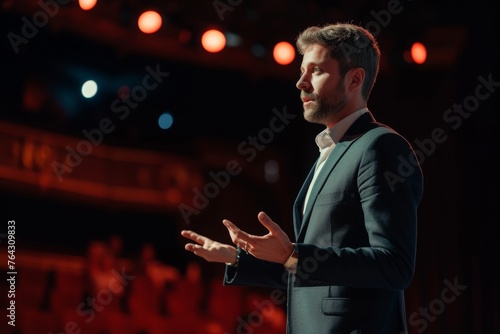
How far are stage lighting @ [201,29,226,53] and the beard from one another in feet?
10.9

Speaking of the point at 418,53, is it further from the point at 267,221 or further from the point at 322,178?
the point at 267,221

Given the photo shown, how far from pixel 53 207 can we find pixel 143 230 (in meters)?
0.96

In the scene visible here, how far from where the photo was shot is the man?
1.43 metres

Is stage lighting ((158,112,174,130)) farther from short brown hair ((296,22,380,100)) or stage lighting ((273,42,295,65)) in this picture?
short brown hair ((296,22,380,100))

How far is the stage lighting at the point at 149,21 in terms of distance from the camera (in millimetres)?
4758

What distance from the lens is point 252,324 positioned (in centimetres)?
613

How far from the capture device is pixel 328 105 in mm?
1718

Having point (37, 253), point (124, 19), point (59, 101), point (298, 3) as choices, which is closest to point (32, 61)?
A: point (59, 101)

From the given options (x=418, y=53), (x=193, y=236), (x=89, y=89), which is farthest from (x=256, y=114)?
(x=193, y=236)

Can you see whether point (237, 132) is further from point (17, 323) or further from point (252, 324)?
point (17, 323)

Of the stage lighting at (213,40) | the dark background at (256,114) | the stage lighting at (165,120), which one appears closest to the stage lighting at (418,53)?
the dark background at (256,114)

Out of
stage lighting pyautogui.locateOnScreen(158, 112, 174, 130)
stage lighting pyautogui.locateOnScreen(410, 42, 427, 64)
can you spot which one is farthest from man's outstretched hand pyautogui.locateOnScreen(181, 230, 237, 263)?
stage lighting pyautogui.locateOnScreen(158, 112, 174, 130)

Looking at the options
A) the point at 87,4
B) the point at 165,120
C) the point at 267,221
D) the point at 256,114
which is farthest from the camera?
the point at 165,120

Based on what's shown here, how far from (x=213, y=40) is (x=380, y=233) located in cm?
370
